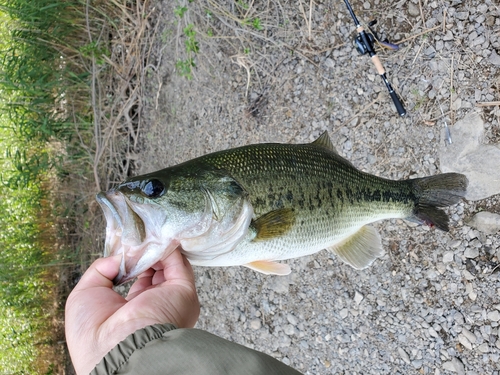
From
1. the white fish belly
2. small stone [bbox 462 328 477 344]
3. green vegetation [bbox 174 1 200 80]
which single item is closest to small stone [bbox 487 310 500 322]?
small stone [bbox 462 328 477 344]

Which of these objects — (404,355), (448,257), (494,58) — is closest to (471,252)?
(448,257)

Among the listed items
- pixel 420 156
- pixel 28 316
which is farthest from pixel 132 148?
pixel 420 156

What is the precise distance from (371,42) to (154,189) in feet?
7.39

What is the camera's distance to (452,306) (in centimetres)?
299

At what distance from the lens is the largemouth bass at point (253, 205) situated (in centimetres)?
186

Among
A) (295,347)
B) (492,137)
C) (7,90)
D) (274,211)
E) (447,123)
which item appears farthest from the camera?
(7,90)

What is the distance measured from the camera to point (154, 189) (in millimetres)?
1922

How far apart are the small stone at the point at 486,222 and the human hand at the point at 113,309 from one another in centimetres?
218

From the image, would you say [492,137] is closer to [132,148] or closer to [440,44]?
[440,44]

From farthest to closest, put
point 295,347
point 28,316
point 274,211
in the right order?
point 28,316
point 295,347
point 274,211

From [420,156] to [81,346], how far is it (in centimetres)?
273

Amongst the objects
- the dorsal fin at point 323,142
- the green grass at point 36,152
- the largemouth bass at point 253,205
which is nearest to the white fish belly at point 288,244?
the largemouth bass at point 253,205

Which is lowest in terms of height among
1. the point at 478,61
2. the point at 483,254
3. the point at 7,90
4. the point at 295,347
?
the point at 295,347

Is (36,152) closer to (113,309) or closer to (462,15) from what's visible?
(113,309)
